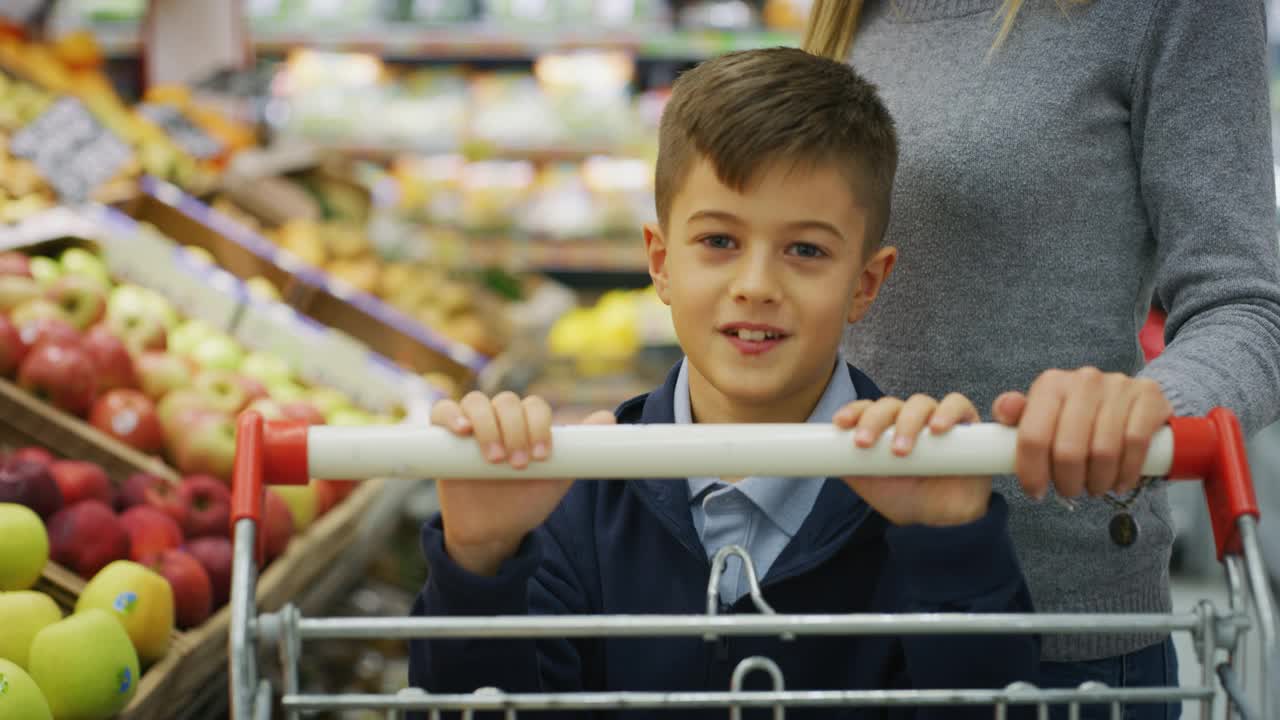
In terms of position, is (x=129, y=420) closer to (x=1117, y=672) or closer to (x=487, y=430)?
(x=487, y=430)

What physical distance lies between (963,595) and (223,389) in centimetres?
202

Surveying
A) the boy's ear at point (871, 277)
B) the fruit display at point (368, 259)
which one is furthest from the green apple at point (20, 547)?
the fruit display at point (368, 259)

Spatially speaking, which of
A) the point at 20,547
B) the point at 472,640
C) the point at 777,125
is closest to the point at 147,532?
the point at 20,547

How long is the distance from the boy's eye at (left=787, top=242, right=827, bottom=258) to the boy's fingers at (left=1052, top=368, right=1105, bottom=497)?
29cm

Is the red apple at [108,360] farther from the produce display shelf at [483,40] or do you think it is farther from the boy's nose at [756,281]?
the produce display shelf at [483,40]

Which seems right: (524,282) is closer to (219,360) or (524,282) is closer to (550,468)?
(219,360)

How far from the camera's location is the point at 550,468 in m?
0.86

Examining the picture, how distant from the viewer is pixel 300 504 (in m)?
2.26

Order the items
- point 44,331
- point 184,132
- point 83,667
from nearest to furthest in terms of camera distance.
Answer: point 83,667
point 44,331
point 184,132

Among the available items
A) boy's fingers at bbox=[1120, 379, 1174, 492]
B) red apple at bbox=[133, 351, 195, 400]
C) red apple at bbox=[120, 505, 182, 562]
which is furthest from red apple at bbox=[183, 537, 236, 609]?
boy's fingers at bbox=[1120, 379, 1174, 492]

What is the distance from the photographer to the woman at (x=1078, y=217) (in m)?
1.16

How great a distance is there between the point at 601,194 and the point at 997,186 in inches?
166

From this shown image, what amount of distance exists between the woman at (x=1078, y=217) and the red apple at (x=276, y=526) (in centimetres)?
111

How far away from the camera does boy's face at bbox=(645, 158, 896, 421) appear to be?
1.06 metres
